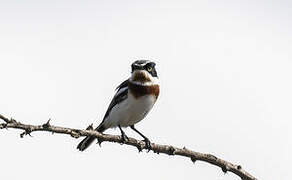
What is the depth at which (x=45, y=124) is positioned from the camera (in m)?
6.64

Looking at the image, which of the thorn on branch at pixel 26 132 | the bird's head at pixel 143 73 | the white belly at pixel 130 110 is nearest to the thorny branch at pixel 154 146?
the thorn on branch at pixel 26 132

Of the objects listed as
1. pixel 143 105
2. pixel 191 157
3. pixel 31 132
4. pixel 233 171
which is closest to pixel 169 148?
pixel 191 157

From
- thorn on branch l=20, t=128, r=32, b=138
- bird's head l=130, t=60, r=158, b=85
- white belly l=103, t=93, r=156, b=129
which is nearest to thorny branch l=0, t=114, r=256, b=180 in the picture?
thorn on branch l=20, t=128, r=32, b=138

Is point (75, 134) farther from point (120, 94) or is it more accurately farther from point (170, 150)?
point (120, 94)

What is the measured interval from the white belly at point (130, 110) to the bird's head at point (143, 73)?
35 centimetres

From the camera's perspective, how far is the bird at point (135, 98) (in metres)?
12.5

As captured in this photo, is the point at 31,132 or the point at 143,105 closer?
the point at 31,132

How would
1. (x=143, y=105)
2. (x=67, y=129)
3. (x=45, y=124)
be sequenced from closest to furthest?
(x=45, y=124) < (x=67, y=129) < (x=143, y=105)

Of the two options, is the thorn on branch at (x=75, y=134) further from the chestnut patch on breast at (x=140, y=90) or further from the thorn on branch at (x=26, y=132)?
the chestnut patch on breast at (x=140, y=90)

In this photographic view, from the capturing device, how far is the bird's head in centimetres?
1261

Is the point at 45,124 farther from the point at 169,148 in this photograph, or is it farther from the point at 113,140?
the point at 169,148

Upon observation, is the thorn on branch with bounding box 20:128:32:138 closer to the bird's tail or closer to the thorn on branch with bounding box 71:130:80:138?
the thorn on branch with bounding box 71:130:80:138

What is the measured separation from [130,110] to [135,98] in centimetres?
29

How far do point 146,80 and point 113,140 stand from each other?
4.33 metres
